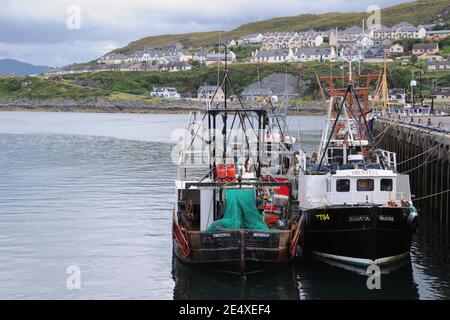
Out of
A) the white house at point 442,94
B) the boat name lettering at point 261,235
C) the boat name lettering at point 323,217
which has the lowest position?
the boat name lettering at point 261,235

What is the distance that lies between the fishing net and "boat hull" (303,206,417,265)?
7.91 feet

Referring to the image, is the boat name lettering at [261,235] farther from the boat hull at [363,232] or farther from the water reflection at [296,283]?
the boat hull at [363,232]

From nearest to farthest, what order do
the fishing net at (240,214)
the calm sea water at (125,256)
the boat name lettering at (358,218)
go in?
the calm sea water at (125,256), the fishing net at (240,214), the boat name lettering at (358,218)

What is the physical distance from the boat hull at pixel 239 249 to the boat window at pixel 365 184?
12.9 feet

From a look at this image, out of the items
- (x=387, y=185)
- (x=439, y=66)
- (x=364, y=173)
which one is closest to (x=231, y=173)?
(x=364, y=173)

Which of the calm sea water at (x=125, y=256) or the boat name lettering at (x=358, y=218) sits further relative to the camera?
the boat name lettering at (x=358, y=218)

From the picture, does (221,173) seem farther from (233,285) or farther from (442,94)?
(442,94)

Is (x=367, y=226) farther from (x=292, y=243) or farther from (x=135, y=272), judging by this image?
(x=135, y=272)

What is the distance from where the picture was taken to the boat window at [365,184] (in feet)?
88.5

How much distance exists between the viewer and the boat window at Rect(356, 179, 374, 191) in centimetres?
2697

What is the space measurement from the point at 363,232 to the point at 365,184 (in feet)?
7.95

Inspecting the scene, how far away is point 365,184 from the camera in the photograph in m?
27.0

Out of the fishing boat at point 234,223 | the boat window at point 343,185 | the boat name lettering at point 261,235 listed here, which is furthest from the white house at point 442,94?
the boat name lettering at point 261,235
